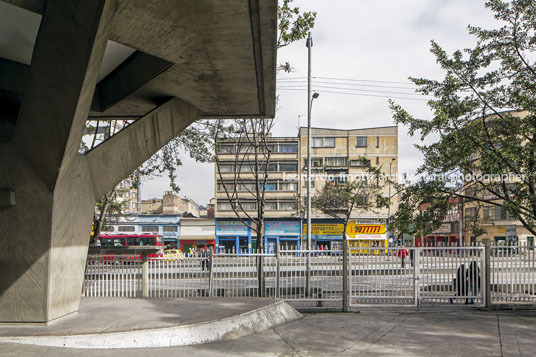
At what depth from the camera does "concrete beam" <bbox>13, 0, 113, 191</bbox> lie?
7.09m

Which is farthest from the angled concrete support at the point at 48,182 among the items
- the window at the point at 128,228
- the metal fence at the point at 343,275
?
the window at the point at 128,228

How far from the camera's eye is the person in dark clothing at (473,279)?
12961 mm

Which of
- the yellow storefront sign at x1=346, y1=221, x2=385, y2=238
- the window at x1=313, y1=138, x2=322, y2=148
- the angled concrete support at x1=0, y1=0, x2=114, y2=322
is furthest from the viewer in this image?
the window at x1=313, y1=138, x2=322, y2=148

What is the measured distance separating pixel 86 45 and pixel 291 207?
4906 centimetres

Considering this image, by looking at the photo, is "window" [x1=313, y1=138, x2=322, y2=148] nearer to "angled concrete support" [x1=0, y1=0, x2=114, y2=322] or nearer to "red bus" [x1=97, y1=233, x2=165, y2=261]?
"red bus" [x1=97, y1=233, x2=165, y2=261]

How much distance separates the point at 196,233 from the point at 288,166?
14.2 meters

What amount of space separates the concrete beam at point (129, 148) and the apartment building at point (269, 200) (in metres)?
40.3

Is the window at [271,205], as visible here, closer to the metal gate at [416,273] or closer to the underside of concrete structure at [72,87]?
the metal gate at [416,273]

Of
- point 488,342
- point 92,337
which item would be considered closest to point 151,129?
point 92,337

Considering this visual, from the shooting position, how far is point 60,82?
25.7 ft

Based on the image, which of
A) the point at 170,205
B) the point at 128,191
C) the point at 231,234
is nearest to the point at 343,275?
the point at 128,191

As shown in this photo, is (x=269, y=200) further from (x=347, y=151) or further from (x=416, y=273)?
(x=416, y=273)

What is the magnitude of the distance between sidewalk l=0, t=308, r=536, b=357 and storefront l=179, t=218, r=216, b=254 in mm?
46251

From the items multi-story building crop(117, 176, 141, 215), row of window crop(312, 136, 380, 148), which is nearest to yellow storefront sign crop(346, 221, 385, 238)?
row of window crop(312, 136, 380, 148)
